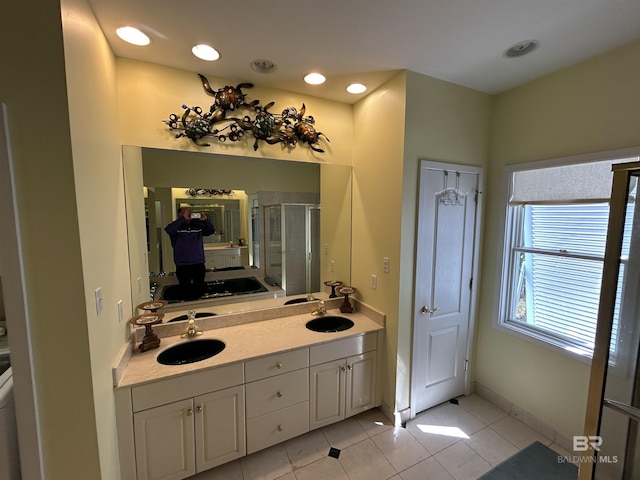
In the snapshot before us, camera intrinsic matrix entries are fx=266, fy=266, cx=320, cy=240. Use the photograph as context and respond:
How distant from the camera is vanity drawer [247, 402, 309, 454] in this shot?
177 cm

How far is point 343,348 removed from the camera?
204 centimetres

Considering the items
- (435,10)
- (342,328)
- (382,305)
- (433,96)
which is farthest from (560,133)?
(342,328)

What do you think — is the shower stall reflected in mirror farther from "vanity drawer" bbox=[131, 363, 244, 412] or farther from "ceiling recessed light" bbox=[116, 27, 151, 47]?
"ceiling recessed light" bbox=[116, 27, 151, 47]

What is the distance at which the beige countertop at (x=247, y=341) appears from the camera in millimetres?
1539

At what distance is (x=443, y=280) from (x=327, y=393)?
4.26ft

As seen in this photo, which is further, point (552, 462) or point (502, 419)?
point (502, 419)

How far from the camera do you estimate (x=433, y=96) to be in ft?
6.68

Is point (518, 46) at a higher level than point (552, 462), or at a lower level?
higher

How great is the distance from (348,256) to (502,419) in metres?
1.87

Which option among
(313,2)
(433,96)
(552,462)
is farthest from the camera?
(433,96)

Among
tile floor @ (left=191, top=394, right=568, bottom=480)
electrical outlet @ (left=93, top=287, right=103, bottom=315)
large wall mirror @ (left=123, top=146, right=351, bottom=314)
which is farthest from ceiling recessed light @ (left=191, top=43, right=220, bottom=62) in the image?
tile floor @ (left=191, top=394, right=568, bottom=480)

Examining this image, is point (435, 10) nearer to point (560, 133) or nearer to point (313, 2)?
point (313, 2)

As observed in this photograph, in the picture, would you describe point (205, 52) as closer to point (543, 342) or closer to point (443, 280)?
point (443, 280)

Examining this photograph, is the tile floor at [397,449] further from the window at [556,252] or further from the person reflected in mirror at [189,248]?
the person reflected in mirror at [189,248]
